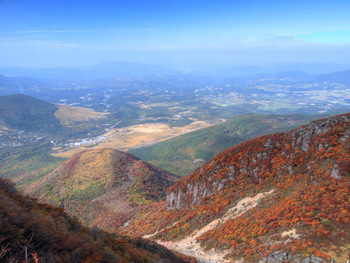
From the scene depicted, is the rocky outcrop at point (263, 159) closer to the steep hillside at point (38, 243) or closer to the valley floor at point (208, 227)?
the valley floor at point (208, 227)

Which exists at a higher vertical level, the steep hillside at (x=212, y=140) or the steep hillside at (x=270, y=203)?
the steep hillside at (x=270, y=203)

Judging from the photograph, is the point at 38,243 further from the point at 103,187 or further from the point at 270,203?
the point at 103,187

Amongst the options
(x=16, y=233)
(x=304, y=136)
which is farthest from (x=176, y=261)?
(x=304, y=136)

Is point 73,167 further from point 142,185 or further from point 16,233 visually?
point 16,233

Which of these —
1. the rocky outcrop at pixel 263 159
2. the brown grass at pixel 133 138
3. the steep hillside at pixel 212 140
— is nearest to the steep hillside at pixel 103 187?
the rocky outcrop at pixel 263 159

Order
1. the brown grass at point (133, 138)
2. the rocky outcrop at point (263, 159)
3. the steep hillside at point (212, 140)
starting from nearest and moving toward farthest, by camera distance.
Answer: the rocky outcrop at point (263, 159)
the steep hillside at point (212, 140)
the brown grass at point (133, 138)

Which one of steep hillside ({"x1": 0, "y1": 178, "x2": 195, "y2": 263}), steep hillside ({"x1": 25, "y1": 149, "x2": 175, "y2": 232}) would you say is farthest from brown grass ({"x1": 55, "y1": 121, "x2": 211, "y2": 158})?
steep hillside ({"x1": 0, "y1": 178, "x2": 195, "y2": 263})

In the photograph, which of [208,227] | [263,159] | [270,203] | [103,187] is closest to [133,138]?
[103,187]

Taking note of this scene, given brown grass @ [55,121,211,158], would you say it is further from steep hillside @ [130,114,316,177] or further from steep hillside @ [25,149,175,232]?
steep hillside @ [25,149,175,232]
